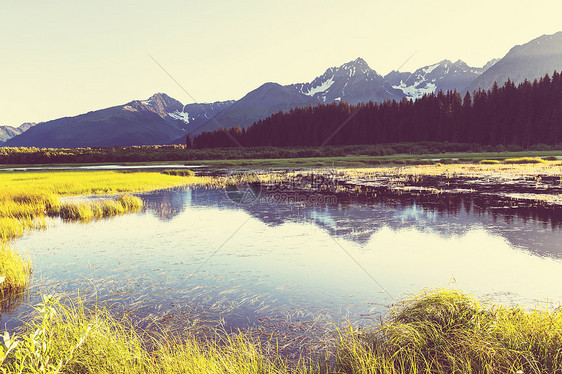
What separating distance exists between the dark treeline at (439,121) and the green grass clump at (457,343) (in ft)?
357

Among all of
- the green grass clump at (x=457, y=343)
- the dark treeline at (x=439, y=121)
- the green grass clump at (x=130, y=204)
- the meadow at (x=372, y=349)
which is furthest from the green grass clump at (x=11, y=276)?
the dark treeline at (x=439, y=121)

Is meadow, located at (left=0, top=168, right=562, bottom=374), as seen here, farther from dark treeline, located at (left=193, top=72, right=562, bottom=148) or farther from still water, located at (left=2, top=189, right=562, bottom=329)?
dark treeline, located at (left=193, top=72, right=562, bottom=148)

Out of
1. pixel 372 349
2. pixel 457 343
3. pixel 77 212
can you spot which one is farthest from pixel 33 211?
pixel 457 343

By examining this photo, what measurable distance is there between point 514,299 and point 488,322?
354cm

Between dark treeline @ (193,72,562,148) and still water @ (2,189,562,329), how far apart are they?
96850 millimetres

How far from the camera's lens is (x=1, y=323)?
8641mm

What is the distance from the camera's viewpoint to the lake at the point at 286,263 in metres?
9.48

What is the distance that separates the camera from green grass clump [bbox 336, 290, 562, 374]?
575 cm

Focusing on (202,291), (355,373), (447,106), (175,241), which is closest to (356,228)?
(175,241)

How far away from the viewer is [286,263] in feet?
43.6

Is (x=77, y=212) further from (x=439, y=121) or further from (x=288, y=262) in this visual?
(x=439, y=121)

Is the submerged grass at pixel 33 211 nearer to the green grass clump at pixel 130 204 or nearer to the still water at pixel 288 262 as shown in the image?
the green grass clump at pixel 130 204

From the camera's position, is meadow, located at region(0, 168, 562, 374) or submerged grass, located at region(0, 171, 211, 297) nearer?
meadow, located at region(0, 168, 562, 374)

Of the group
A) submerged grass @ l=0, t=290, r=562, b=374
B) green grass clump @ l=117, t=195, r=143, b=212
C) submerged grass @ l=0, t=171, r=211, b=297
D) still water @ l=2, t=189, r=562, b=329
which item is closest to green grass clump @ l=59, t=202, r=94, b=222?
submerged grass @ l=0, t=171, r=211, b=297
